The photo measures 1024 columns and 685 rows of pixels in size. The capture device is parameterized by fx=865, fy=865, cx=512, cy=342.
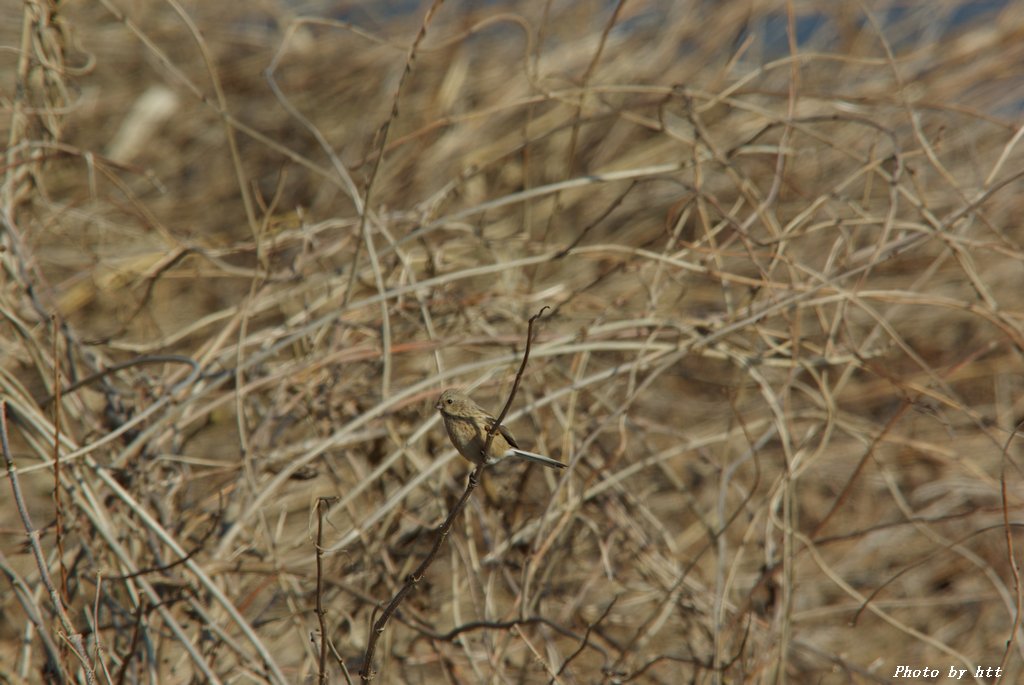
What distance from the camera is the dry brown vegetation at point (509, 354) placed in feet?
6.93

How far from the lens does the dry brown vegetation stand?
2113 mm

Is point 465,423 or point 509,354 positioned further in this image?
point 509,354

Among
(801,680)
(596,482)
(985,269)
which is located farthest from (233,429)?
(985,269)

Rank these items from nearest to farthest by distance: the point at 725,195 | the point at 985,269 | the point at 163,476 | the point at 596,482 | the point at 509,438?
the point at 509,438
the point at 163,476
the point at 596,482
the point at 985,269
the point at 725,195

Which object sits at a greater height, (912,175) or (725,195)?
(912,175)

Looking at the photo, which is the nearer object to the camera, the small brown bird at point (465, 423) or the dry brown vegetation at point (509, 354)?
the small brown bird at point (465, 423)

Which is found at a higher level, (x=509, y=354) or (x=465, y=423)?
(x=465, y=423)

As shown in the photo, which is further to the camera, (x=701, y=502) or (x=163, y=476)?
(x=701, y=502)

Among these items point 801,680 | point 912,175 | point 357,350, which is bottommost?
point 801,680

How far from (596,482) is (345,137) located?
248 cm

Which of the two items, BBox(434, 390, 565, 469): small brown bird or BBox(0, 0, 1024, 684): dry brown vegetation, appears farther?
BBox(0, 0, 1024, 684): dry brown vegetation

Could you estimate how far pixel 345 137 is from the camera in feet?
13.8

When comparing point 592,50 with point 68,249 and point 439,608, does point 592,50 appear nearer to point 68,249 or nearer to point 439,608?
point 68,249

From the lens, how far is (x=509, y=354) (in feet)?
7.79
